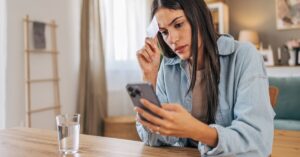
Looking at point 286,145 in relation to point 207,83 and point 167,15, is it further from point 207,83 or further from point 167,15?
point 167,15

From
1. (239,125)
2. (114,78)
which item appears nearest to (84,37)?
(114,78)

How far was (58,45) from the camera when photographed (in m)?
3.09

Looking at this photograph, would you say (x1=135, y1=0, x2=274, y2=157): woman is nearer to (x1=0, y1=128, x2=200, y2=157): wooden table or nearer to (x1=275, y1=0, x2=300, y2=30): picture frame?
(x1=0, y1=128, x2=200, y2=157): wooden table

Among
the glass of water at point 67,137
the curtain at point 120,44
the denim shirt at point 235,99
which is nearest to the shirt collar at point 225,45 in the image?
the denim shirt at point 235,99

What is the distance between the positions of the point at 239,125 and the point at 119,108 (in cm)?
319

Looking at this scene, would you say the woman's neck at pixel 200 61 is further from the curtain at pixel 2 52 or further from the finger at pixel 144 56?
the curtain at pixel 2 52

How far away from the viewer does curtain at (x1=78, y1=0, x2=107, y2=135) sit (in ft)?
11.0

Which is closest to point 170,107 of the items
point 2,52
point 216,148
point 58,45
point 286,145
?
point 216,148

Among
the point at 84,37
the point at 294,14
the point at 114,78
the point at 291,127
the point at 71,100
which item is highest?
the point at 294,14

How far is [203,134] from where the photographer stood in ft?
2.27

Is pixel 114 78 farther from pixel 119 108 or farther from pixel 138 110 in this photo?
pixel 138 110

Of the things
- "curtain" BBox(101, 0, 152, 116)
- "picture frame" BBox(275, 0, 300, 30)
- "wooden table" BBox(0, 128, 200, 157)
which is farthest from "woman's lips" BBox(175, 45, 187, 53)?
"picture frame" BBox(275, 0, 300, 30)

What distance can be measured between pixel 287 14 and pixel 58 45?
10.3ft

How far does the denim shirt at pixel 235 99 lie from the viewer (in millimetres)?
737
